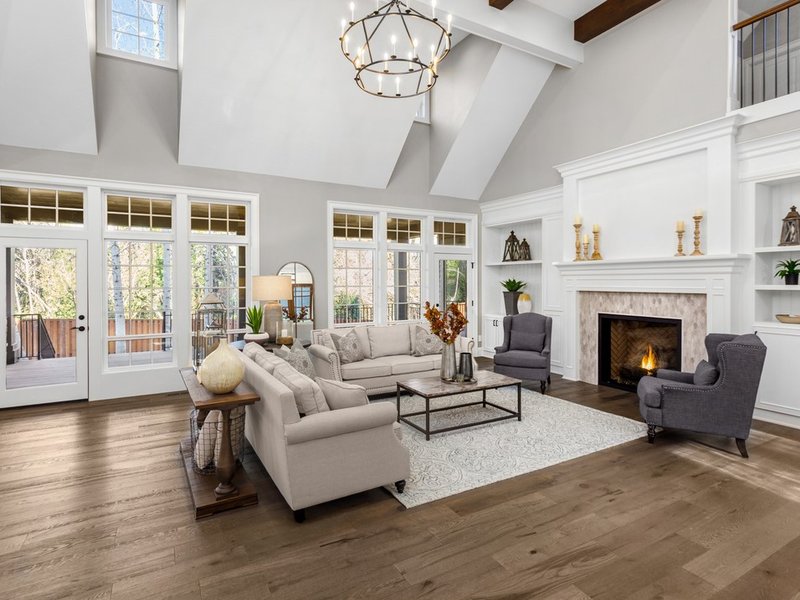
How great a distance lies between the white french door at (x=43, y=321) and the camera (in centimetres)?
511

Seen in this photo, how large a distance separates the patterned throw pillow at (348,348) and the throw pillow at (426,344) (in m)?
0.76

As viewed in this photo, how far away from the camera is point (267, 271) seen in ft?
20.9

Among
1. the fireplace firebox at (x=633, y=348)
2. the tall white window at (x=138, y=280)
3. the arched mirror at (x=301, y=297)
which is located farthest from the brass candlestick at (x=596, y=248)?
the tall white window at (x=138, y=280)

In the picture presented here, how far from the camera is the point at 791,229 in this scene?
4.39 m

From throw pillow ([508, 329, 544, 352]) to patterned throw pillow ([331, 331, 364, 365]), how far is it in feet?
7.04

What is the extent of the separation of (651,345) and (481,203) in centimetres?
382

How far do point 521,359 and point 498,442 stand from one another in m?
1.97

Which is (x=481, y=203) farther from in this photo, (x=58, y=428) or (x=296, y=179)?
(x=58, y=428)

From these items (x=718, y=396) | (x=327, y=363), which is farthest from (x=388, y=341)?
(x=718, y=396)

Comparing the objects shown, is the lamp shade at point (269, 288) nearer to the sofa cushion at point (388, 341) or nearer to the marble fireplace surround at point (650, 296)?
the sofa cushion at point (388, 341)

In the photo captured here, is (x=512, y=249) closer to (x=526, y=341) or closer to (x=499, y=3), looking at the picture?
(x=526, y=341)

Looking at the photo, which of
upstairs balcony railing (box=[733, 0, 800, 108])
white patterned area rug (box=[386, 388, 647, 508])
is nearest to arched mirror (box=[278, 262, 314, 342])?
white patterned area rug (box=[386, 388, 647, 508])

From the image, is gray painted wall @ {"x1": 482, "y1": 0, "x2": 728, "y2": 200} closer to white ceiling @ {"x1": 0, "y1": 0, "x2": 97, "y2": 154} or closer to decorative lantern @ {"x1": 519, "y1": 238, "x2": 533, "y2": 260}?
decorative lantern @ {"x1": 519, "y1": 238, "x2": 533, "y2": 260}

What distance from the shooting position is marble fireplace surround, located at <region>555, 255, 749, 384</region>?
461 cm
